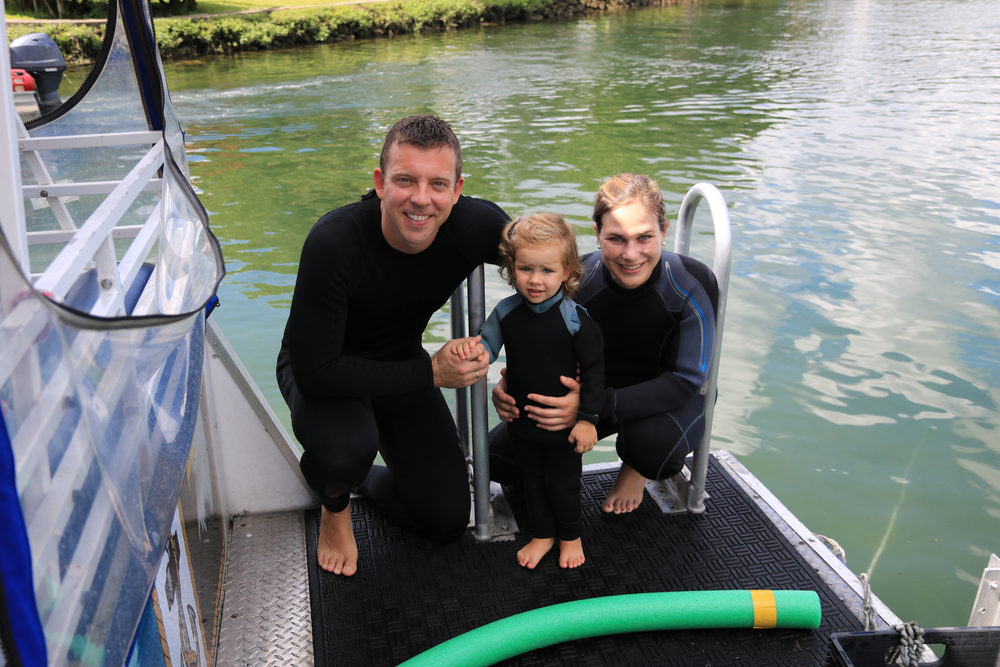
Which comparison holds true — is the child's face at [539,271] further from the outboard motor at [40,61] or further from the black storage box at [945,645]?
the outboard motor at [40,61]

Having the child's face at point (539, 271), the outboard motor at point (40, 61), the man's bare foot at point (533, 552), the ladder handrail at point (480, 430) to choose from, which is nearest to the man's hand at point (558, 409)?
the ladder handrail at point (480, 430)

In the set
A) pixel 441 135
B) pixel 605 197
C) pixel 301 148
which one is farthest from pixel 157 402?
pixel 301 148

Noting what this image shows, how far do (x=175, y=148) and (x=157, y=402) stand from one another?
1306mm

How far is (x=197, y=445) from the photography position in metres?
1.97

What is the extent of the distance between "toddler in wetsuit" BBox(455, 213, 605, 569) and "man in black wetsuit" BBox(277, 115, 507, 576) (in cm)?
15

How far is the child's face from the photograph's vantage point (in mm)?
2072

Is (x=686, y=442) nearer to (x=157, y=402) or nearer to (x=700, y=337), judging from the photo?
(x=700, y=337)

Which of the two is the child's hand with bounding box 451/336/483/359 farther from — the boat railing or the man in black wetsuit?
the boat railing

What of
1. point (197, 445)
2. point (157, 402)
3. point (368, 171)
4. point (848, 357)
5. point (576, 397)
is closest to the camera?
point (157, 402)

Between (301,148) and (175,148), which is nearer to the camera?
(175,148)

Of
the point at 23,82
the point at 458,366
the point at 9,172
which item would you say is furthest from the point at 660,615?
the point at 23,82

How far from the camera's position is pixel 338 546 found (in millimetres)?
2312

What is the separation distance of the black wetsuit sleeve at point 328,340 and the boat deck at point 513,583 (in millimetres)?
618

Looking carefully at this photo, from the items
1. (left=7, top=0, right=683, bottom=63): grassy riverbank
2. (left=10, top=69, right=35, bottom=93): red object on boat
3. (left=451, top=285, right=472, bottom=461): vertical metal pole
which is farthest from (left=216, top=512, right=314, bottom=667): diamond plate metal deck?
(left=7, top=0, right=683, bottom=63): grassy riverbank
